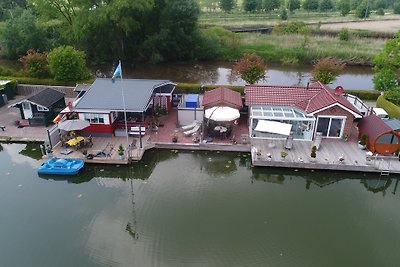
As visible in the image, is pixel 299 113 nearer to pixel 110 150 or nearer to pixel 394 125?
pixel 394 125

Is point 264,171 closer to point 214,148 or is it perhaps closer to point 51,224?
point 214,148

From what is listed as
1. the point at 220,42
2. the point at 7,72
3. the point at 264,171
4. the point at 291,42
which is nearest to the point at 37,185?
the point at 264,171

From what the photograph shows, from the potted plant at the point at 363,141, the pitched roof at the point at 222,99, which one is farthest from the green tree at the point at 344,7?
the potted plant at the point at 363,141

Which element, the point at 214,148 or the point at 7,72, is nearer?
the point at 214,148

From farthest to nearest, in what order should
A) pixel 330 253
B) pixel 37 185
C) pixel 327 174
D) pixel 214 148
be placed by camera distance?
pixel 214 148 → pixel 327 174 → pixel 37 185 → pixel 330 253

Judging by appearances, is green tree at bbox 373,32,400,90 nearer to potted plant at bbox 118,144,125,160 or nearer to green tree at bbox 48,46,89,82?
potted plant at bbox 118,144,125,160

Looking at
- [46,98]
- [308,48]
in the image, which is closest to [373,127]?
[46,98]

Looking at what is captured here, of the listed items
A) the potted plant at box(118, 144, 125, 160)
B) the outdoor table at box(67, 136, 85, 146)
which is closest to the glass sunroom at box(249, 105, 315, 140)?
the potted plant at box(118, 144, 125, 160)
